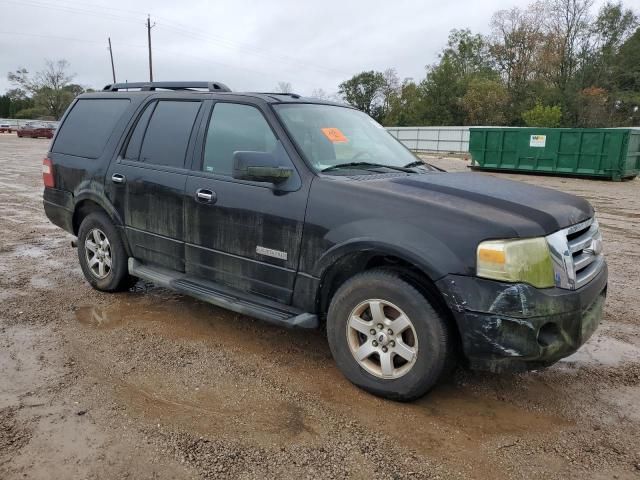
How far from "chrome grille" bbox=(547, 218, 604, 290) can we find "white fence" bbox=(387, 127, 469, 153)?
33.1m

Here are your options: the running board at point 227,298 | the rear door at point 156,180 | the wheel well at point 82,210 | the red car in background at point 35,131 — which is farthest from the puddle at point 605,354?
the red car in background at point 35,131

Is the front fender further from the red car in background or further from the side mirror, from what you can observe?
the red car in background

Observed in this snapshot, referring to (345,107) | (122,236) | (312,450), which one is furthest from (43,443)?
(345,107)

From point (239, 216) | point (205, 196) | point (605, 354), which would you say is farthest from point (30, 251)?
point (605, 354)

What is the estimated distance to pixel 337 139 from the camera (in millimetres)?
3893

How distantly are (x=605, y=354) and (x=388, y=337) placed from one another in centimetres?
202

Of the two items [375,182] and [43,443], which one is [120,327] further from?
[375,182]

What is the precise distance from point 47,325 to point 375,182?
2.99 metres

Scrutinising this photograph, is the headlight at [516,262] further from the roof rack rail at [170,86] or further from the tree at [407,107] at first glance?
the tree at [407,107]

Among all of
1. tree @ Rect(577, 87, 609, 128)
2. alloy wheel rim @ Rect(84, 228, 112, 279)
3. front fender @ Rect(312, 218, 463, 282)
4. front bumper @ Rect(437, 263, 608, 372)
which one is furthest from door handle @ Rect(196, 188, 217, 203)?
tree @ Rect(577, 87, 609, 128)

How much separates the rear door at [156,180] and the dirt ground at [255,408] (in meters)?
0.68

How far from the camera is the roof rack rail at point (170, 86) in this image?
14.4 ft

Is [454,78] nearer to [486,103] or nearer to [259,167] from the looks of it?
[486,103]

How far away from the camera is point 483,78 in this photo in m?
54.6
